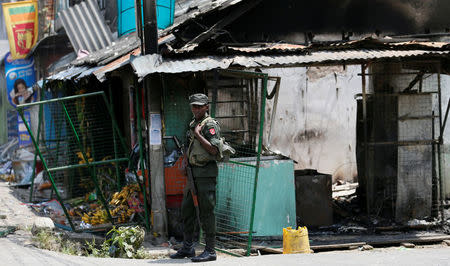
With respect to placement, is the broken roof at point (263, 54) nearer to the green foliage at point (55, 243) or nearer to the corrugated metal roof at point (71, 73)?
the corrugated metal roof at point (71, 73)

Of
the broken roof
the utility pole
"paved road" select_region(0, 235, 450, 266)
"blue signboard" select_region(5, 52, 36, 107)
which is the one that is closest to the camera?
"paved road" select_region(0, 235, 450, 266)

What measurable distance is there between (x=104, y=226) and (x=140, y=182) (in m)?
0.94

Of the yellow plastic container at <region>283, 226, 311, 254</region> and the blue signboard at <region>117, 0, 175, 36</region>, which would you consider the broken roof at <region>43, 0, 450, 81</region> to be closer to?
the blue signboard at <region>117, 0, 175, 36</region>

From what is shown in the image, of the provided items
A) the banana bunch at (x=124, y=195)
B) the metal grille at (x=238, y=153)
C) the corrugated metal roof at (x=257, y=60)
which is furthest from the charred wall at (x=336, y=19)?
the banana bunch at (x=124, y=195)

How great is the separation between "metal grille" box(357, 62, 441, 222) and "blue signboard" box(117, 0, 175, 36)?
4035 millimetres

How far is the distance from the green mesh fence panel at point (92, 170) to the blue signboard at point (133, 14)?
1.62 m

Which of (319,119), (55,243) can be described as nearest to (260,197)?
(55,243)

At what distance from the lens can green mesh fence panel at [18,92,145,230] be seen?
9.82 meters

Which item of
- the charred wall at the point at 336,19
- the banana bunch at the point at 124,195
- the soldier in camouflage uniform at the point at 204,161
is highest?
the charred wall at the point at 336,19

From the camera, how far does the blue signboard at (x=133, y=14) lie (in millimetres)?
10828

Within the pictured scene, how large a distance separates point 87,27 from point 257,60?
7.79 meters

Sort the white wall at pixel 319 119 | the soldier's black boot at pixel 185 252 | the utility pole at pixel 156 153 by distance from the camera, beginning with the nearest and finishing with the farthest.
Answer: the soldier's black boot at pixel 185 252 → the utility pole at pixel 156 153 → the white wall at pixel 319 119

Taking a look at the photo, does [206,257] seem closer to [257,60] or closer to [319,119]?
[257,60]

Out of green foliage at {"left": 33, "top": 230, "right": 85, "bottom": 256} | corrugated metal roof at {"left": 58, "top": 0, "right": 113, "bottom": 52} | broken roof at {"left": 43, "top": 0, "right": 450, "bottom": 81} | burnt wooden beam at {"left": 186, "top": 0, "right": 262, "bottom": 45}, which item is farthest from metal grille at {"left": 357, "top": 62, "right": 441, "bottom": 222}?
corrugated metal roof at {"left": 58, "top": 0, "right": 113, "bottom": 52}
